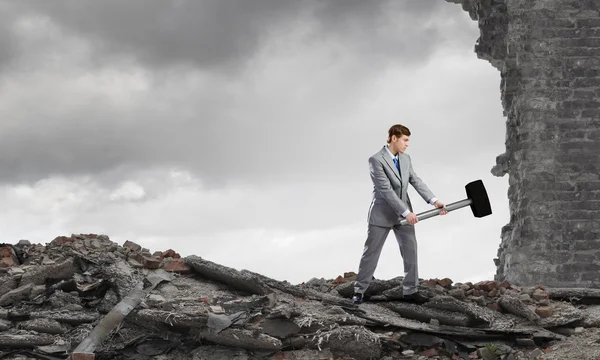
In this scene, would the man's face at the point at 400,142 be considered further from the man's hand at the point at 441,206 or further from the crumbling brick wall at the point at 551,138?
the crumbling brick wall at the point at 551,138

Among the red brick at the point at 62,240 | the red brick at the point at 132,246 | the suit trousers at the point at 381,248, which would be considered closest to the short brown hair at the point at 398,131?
the suit trousers at the point at 381,248

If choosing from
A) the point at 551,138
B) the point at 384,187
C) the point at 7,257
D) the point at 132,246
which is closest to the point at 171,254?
the point at 132,246

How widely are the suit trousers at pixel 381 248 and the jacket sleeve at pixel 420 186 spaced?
0.29m

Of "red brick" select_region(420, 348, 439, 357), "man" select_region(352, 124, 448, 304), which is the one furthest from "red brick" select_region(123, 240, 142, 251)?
"red brick" select_region(420, 348, 439, 357)

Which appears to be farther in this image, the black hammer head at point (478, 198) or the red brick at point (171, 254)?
the red brick at point (171, 254)

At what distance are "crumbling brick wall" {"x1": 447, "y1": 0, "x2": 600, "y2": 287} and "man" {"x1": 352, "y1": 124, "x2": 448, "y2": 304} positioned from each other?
358cm

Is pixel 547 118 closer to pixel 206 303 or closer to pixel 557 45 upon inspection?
pixel 557 45

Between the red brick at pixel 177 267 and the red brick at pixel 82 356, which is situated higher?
the red brick at pixel 177 267

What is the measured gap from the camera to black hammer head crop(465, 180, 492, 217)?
696cm

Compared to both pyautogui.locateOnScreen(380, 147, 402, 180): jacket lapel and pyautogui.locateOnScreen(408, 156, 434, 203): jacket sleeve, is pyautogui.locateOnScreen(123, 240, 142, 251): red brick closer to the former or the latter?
pyautogui.locateOnScreen(380, 147, 402, 180): jacket lapel

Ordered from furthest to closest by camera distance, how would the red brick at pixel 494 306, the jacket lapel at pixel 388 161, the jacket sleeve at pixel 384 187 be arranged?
1. the red brick at pixel 494 306
2. the jacket lapel at pixel 388 161
3. the jacket sleeve at pixel 384 187

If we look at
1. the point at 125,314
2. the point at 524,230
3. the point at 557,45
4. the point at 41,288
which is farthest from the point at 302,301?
the point at 557,45

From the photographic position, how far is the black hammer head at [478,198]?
696cm

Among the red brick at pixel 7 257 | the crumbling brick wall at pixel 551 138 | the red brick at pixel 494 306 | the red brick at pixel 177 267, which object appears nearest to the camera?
the red brick at pixel 494 306
